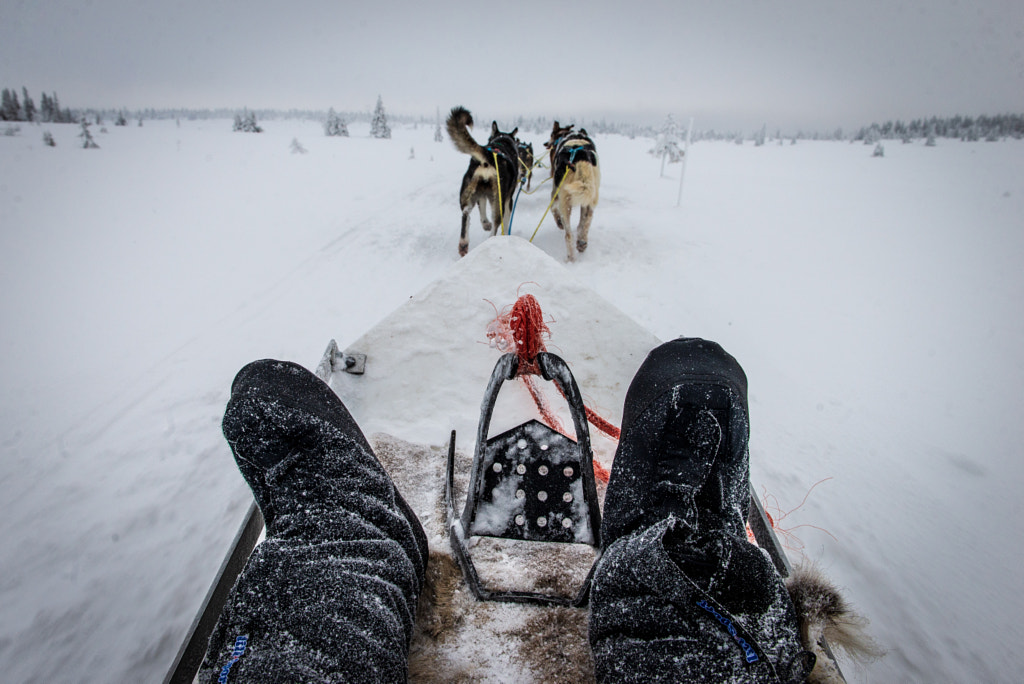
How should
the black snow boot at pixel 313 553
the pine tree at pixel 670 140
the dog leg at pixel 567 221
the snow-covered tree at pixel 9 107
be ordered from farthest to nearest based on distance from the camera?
1. the snow-covered tree at pixel 9 107
2. the pine tree at pixel 670 140
3. the dog leg at pixel 567 221
4. the black snow boot at pixel 313 553

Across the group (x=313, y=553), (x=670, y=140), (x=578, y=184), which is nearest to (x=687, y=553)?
(x=313, y=553)

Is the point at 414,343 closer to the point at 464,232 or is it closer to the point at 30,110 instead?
the point at 464,232

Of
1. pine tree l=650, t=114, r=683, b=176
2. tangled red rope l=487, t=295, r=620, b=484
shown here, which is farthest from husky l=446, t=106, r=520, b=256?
pine tree l=650, t=114, r=683, b=176

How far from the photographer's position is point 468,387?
243 centimetres

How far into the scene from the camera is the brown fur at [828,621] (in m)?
1.05

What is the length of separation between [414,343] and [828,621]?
203 centimetres

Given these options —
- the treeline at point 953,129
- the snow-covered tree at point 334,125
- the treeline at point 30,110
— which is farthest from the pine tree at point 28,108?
the treeline at point 953,129

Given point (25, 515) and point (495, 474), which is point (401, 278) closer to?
point (25, 515)

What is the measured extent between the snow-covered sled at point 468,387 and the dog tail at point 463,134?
9.85ft

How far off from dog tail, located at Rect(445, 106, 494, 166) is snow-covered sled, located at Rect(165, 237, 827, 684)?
9.85 feet

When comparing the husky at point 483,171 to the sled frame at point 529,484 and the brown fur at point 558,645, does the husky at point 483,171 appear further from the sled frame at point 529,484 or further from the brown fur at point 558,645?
the brown fur at point 558,645

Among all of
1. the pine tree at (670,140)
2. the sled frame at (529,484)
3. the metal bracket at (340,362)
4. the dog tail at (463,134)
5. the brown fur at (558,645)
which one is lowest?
the brown fur at (558,645)

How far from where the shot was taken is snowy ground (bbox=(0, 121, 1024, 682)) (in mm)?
1945

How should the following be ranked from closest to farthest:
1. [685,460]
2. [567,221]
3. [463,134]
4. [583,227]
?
[685,460] < [463,134] < [567,221] < [583,227]
